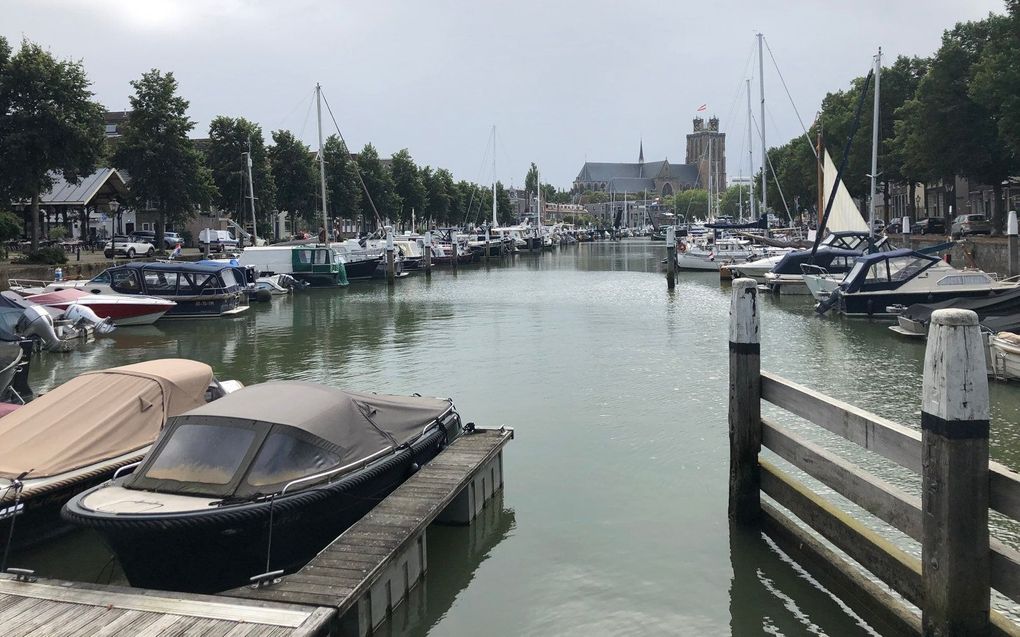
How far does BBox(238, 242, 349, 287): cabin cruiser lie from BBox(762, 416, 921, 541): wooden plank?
45621 millimetres

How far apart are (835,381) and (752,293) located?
12.0 metres

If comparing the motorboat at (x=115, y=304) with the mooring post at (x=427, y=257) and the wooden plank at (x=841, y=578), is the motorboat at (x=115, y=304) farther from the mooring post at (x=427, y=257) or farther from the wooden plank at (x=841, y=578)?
the wooden plank at (x=841, y=578)

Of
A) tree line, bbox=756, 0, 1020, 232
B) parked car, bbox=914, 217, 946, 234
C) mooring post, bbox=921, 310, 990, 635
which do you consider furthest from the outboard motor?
parked car, bbox=914, 217, 946, 234

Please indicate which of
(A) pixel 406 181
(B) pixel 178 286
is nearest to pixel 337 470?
(B) pixel 178 286

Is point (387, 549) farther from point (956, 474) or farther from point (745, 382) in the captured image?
point (956, 474)

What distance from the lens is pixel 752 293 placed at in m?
9.38

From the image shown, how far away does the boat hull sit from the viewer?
7.97 m

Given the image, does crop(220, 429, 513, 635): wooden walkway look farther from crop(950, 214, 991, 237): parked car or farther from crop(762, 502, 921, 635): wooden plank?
crop(950, 214, 991, 237): parked car

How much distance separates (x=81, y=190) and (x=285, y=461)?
56.7 m

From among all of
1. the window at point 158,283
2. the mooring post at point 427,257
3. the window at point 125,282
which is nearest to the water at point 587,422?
the window at point 158,283

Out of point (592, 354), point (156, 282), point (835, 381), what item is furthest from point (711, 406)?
point (156, 282)

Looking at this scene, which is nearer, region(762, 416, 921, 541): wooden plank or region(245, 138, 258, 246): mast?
region(762, 416, 921, 541): wooden plank

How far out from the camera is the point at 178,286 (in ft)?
119

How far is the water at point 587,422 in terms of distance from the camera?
8922 mm
